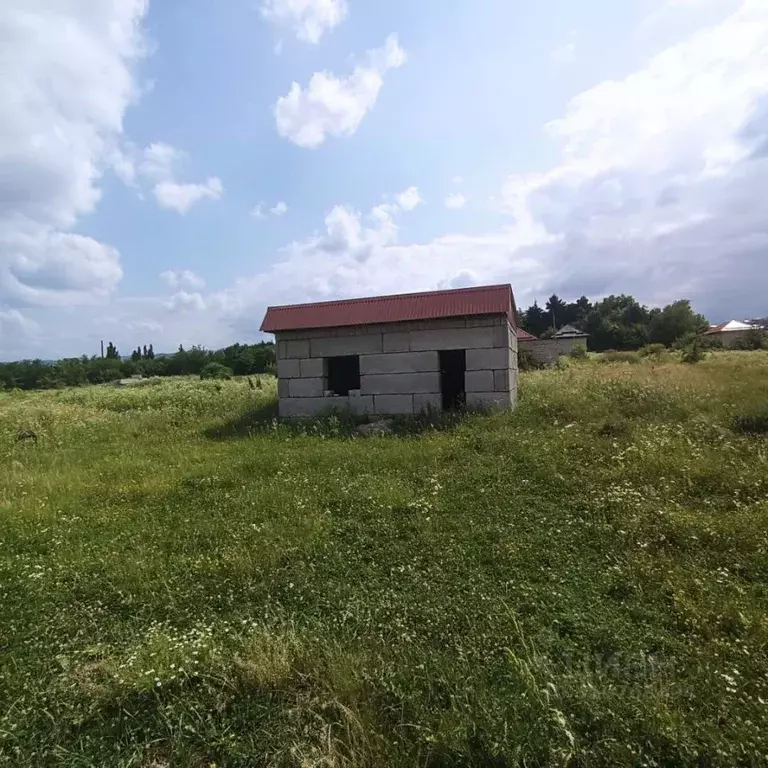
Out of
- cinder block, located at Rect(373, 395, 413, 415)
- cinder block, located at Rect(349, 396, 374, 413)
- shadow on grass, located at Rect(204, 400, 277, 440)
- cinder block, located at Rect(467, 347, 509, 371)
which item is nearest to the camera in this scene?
cinder block, located at Rect(467, 347, 509, 371)

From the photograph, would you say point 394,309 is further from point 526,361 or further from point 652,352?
point 652,352

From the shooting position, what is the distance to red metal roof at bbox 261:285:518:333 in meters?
11.3

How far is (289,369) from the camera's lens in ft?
41.6

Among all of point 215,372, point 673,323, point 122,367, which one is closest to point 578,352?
point 673,323

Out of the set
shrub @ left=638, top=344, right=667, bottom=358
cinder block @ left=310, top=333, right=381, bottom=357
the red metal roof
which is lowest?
shrub @ left=638, top=344, right=667, bottom=358

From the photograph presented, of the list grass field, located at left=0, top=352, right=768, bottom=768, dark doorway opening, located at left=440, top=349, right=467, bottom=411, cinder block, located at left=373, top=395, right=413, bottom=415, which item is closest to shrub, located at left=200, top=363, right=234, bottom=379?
dark doorway opening, located at left=440, top=349, right=467, bottom=411

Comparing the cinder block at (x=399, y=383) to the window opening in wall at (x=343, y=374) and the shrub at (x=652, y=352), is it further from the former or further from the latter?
the shrub at (x=652, y=352)

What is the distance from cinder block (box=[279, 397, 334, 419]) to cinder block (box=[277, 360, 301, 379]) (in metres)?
0.55

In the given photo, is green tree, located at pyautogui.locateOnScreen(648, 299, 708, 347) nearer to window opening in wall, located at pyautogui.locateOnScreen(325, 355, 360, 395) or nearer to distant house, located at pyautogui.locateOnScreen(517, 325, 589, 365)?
distant house, located at pyautogui.locateOnScreen(517, 325, 589, 365)

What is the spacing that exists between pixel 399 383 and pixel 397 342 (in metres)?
0.96

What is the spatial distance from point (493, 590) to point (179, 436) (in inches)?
362

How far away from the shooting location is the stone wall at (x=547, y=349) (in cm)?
3216

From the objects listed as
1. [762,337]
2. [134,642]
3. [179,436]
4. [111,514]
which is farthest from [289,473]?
[762,337]

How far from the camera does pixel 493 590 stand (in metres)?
4.41
